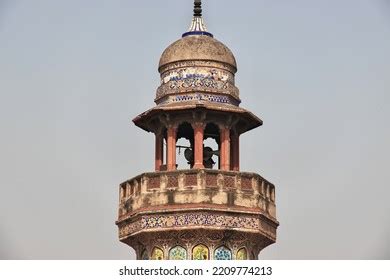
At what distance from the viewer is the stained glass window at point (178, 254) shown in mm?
35969

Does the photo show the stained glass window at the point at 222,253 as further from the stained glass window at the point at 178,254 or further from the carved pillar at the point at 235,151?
A: the carved pillar at the point at 235,151

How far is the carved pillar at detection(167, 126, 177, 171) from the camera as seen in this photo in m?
37.0

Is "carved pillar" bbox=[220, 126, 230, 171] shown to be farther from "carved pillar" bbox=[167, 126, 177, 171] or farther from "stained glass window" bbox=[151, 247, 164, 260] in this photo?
"stained glass window" bbox=[151, 247, 164, 260]

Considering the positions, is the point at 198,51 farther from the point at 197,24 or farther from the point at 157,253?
the point at 157,253

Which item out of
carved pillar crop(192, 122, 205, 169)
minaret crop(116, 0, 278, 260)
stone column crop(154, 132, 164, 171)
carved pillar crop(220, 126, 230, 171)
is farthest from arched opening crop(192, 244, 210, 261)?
stone column crop(154, 132, 164, 171)

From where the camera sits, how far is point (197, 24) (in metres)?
37.9

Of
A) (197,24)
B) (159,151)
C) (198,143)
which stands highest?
(197,24)

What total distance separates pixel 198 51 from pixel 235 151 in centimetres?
227

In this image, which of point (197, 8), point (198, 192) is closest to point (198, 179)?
point (198, 192)

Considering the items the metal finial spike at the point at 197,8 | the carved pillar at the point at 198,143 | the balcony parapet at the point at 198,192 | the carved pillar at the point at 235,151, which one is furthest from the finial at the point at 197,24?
the balcony parapet at the point at 198,192

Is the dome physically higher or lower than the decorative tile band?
higher

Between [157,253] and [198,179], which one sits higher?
[198,179]
